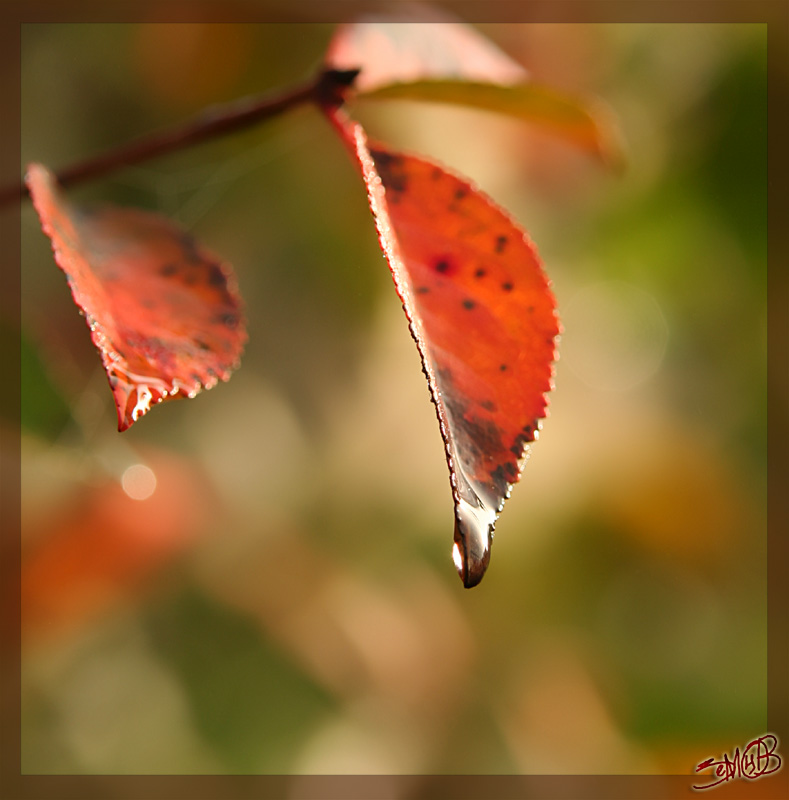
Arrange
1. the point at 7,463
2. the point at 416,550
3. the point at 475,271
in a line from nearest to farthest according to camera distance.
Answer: the point at 475,271
the point at 7,463
the point at 416,550

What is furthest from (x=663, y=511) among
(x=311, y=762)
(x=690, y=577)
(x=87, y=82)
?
(x=87, y=82)

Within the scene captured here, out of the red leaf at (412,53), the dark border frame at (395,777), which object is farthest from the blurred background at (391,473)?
the red leaf at (412,53)

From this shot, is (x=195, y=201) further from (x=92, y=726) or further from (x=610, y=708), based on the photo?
(x=610, y=708)

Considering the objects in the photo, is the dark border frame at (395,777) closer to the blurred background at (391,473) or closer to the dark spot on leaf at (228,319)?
the blurred background at (391,473)
